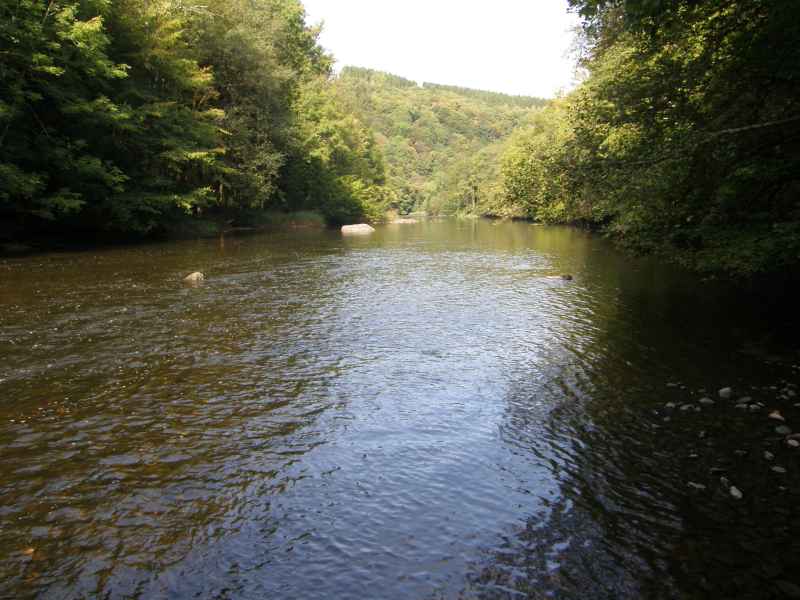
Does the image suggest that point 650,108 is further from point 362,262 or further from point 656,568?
point 362,262

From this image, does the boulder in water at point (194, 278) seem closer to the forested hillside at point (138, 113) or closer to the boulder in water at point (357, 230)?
the forested hillside at point (138, 113)

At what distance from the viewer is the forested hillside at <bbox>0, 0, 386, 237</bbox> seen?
84.0 ft

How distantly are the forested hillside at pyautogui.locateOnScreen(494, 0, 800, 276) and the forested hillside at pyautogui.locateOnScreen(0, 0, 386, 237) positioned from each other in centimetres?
2349

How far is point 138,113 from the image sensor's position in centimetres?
3247

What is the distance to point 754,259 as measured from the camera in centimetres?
1259

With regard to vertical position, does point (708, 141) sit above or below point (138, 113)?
below

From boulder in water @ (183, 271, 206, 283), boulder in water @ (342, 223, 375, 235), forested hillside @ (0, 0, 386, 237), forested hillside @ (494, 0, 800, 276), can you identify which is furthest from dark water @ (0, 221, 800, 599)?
boulder in water @ (342, 223, 375, 235)

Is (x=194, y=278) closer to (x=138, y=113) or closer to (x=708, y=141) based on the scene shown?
(x=138, y=113)

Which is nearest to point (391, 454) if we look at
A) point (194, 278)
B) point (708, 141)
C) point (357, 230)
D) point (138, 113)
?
point (708, 141)

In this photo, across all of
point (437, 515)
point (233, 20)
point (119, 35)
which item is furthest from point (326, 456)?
point (233, 20)

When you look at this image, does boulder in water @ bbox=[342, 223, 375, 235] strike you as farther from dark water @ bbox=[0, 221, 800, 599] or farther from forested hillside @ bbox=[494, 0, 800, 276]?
dark water @ bbox=[0, 221, 800, 599]

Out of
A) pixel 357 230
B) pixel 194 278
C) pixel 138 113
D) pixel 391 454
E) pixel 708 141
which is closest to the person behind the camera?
pixel 391 454

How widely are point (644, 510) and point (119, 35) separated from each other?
38277mm

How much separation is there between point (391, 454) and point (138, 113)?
3184 cm
